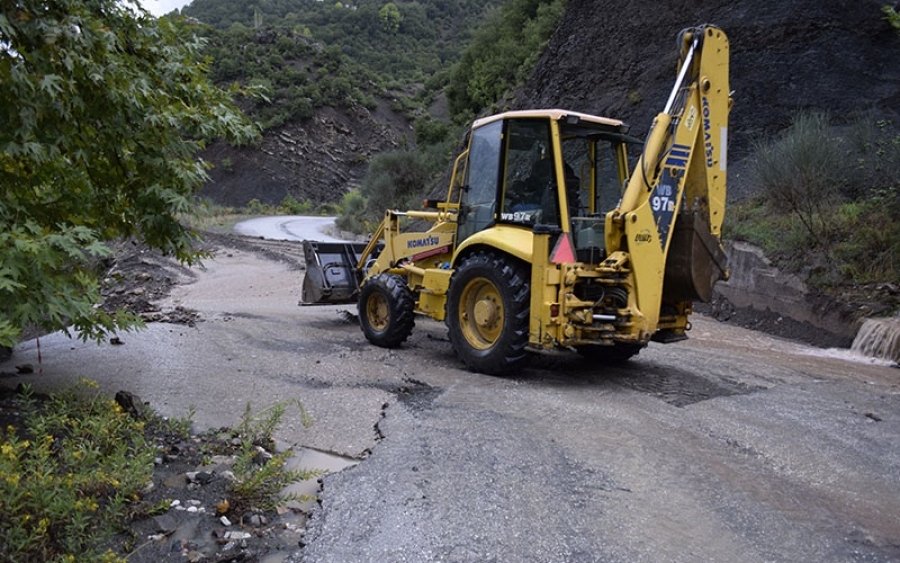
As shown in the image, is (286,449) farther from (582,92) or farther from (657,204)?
(582,92)

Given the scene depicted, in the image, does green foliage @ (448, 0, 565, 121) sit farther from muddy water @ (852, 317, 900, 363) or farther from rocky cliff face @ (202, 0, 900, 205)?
muddy water @ (852, 317, 900, 363)

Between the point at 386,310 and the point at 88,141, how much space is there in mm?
4282

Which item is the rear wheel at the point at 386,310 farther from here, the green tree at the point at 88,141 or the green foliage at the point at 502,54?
the green foliage at the point at 502,54

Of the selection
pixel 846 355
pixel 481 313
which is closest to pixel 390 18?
pixel 846 355

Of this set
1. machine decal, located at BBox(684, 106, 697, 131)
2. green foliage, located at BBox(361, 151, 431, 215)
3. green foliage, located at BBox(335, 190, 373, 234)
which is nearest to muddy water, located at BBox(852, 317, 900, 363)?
machine decal, located at BBox(684, 106, 697, 131)

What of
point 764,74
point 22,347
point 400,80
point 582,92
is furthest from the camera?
point 400,80

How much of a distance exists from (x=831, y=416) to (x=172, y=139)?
5.77 m

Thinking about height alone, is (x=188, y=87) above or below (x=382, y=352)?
above

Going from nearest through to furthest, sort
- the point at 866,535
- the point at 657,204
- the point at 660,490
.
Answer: the point at 866,535, the point at 660,490, the point at 657,204

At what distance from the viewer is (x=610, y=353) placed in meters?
7.99

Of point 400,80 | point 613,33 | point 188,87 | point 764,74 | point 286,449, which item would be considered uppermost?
point 400,80

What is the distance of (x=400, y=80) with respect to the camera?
84625mm

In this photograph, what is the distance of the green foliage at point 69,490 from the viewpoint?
10.5ft

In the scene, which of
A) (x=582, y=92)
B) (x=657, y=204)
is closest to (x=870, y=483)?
(x=657, y=204)
